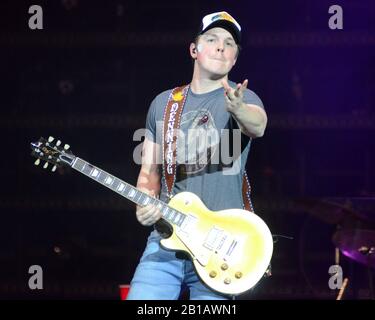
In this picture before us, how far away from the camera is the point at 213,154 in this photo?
4.11 m

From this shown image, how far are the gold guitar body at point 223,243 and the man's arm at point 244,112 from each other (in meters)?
0.44

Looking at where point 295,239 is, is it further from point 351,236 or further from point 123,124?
point 123,124

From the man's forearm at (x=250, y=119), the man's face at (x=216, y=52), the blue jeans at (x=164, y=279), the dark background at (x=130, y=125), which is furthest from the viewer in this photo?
the dark background at (x=130, y=125)

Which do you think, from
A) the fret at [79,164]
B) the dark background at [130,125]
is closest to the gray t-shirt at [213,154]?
the fret at [79,164]

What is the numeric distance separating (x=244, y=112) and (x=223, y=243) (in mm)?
716

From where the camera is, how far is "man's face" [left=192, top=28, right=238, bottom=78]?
168 inches

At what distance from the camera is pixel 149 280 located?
156 inches

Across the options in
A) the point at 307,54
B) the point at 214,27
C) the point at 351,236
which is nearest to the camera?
the point at 214,27

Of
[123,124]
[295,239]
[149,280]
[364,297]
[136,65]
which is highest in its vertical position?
[136,65]

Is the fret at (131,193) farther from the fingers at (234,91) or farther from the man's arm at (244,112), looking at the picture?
the fingers at (234,91)

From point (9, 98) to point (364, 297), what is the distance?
3.26 m

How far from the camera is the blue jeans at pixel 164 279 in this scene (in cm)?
394
